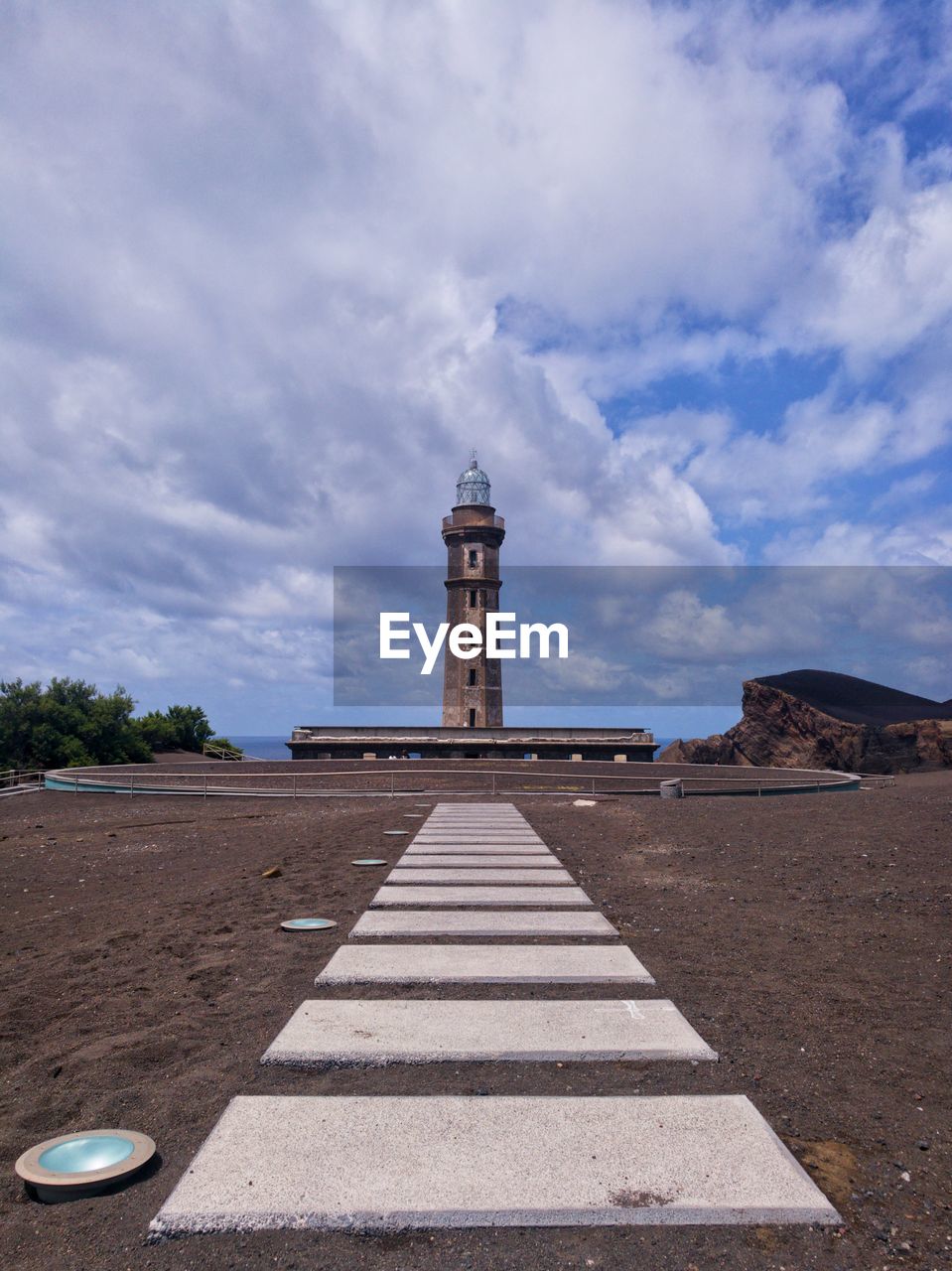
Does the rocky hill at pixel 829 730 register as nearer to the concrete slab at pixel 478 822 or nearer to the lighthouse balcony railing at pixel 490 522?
the lighthouse balcony railing at pixel 490 522

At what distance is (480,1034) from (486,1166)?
1.20 m

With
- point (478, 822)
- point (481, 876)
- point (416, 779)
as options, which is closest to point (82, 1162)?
point (481, 876)

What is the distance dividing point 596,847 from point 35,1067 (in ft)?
26.0

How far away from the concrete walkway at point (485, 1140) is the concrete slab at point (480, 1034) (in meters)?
0.01

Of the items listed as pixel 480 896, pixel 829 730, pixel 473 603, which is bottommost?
pixel 480 896

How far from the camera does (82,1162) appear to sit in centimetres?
283

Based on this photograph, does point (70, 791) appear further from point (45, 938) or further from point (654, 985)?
point (654, 985)

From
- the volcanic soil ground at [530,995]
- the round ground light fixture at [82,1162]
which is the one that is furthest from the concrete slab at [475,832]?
the round ground light fixture at [82,1162]

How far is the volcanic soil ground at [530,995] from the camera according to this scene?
2.43 meters

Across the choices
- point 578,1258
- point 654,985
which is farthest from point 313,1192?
point 654,985

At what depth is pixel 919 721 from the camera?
118ft

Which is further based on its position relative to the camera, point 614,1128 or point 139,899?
point 139,899

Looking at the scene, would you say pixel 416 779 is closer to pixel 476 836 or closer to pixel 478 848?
pixel 476 836

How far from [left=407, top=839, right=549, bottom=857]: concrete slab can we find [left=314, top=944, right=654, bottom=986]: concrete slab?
414 cm
